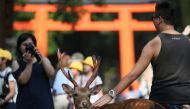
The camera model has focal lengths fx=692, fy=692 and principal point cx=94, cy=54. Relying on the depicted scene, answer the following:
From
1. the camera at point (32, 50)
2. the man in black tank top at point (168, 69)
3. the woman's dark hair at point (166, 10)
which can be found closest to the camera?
the man in black tank top at point (168, 69)

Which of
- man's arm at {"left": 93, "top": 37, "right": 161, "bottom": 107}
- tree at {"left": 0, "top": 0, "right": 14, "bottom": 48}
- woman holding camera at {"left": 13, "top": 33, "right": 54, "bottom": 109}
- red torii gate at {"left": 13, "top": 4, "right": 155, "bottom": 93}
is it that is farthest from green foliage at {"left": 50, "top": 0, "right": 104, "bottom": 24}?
man's arm at {"left": 93, "top": 37, "right": 161, "bottom": 107}

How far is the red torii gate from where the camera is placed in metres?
22.1

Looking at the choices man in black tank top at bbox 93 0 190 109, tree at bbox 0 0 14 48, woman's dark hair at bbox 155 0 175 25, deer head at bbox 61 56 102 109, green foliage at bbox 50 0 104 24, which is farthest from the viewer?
green foliage at bbox 50 0 104 24

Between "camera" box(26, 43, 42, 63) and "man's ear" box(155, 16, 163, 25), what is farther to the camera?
"camera" box(26, 43, 42, 63)

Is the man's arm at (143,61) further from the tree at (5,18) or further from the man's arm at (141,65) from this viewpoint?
the tree at (5,18)

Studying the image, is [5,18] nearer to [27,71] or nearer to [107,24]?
[107,24]

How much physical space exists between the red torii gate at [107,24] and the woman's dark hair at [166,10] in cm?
1545

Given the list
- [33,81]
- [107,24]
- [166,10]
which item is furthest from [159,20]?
[107,24]

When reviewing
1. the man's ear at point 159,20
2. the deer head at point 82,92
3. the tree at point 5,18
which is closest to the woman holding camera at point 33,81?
the deer head at point 82,92

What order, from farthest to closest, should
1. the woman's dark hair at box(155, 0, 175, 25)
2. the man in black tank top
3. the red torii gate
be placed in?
the red torii gate → the woman's dark hair at box(155, 0, 175, 25) → the man in black tank top

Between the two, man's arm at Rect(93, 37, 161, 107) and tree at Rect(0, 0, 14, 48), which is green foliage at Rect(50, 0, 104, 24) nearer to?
tree at Rect(0, 0, 14, 48)

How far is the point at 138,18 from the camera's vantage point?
80.1ft

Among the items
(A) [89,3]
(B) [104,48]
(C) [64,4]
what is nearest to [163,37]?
(C) [64,4]

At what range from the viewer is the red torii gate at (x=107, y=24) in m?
22.1
